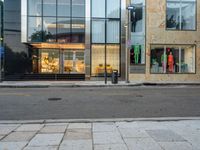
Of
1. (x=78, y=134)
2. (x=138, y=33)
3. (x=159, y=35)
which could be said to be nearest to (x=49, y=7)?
(x=138, y=33)

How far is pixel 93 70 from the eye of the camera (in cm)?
2953

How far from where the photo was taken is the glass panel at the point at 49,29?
1144 inches

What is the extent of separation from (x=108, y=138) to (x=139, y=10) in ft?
76.6

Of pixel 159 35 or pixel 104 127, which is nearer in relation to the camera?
pixel 104 127

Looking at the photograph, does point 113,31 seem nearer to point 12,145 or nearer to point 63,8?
point 63,8

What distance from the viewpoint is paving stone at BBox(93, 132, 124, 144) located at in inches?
268

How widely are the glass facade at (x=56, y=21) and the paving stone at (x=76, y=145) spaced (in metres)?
23.0

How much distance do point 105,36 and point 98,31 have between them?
81 centimetres

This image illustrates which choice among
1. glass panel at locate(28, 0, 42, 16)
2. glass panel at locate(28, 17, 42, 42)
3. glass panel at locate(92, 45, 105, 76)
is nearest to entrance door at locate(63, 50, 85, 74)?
glass panel at locate(92, 45, 105, 76)

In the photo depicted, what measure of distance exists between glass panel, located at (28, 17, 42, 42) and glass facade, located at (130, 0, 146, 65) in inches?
335

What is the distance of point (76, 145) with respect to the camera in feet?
21.5

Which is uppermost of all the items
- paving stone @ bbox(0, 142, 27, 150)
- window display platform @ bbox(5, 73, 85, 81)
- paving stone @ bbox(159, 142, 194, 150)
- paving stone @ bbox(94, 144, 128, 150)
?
window display platform @ bbox(5, 73, 85, 81)

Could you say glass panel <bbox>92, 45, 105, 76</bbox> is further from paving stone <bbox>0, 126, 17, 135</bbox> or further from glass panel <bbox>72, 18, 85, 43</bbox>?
paving stone <bbox>0, 126, 17, 135</bbox>

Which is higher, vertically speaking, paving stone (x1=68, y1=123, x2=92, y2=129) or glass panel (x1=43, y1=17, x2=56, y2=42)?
glass panel (x1=43, y1=17, x2=56, y2=42)
